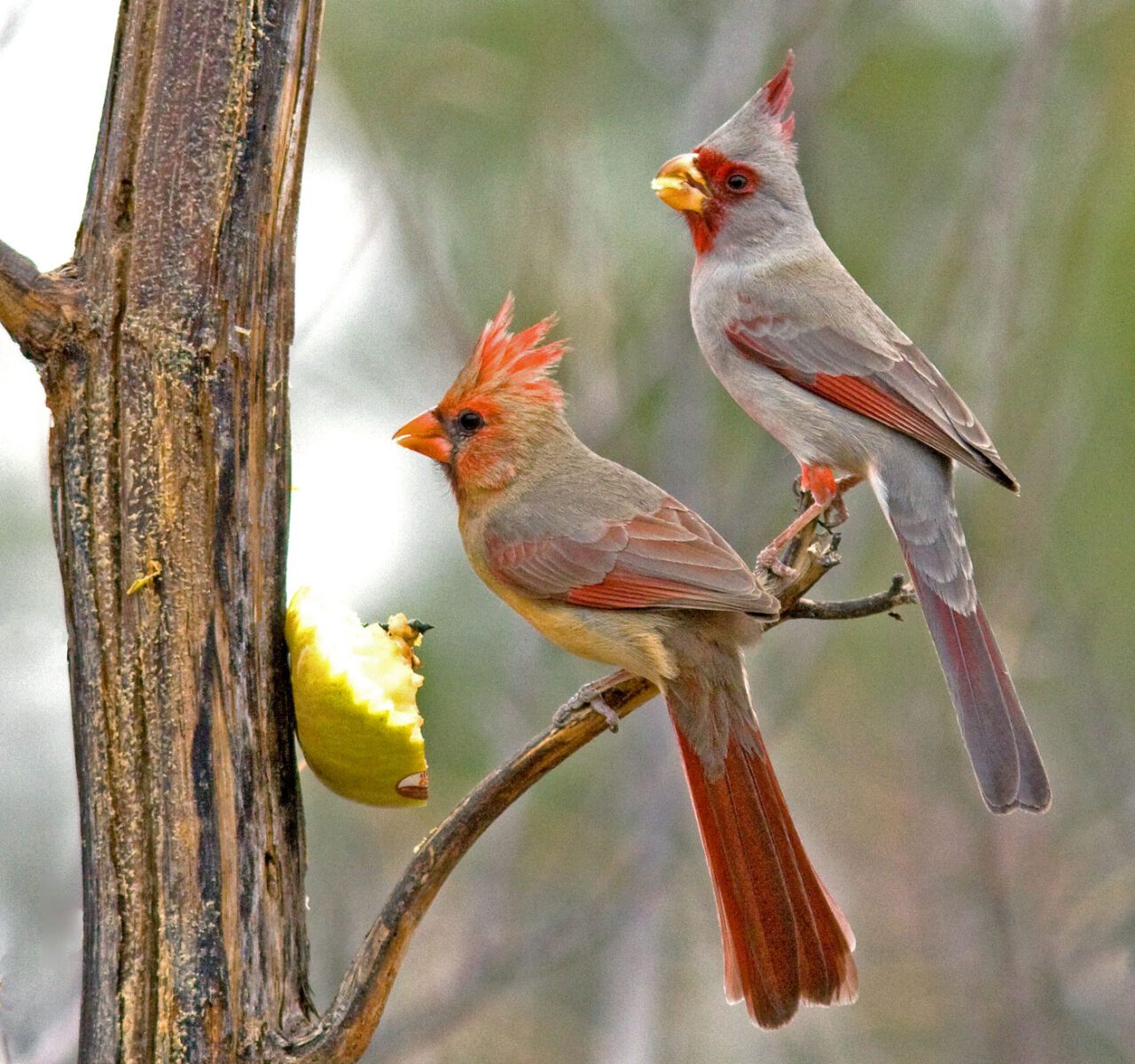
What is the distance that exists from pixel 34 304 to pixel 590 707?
1016 millimetres

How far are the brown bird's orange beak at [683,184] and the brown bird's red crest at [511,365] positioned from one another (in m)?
0.79

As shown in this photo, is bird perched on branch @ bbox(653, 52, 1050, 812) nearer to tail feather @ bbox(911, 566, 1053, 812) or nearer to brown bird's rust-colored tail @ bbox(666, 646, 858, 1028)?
tail feather @ bbox(911, 566, 1053, 812)

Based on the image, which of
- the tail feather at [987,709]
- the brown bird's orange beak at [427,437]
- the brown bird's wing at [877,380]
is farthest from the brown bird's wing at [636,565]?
the brown bird's wing at [877,380]

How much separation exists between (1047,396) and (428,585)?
2289 mm

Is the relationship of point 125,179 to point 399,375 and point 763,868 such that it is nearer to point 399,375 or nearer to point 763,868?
point 763,868

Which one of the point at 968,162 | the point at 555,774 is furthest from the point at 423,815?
the point at 968,162

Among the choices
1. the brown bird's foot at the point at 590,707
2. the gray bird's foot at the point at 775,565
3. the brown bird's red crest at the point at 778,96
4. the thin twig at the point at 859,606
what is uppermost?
the brown bird's red crest at the point at 778,96

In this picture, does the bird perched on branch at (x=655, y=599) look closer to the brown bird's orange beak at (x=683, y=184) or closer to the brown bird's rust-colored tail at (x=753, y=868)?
the brown bird's rust-colored tail at (x=753, y=868)

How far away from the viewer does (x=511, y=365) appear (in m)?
3.10

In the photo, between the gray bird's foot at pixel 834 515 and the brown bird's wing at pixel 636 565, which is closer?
the brown bird's wing at pixel 636 565

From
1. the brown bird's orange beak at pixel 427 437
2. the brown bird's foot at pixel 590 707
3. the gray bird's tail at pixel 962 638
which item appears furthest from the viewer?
the brown bird's orange beak at pixel 427 437

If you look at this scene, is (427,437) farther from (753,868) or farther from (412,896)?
(412,896)

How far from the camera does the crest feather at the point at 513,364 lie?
303 centimetres

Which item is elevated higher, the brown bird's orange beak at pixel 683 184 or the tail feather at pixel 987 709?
the brown bird's orange beak at pixel 683 184
